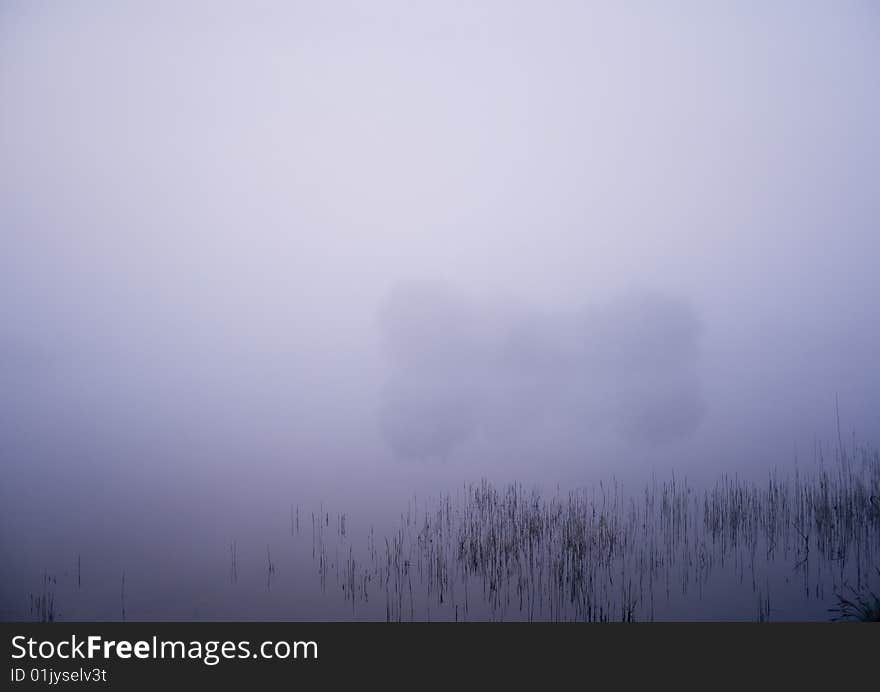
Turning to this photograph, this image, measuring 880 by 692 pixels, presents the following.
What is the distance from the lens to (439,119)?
5859 millimetres

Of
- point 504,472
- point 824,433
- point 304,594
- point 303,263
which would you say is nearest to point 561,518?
point 504,472

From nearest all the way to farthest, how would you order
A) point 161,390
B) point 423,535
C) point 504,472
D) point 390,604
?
1. point 390,604
2. point 423,535
3. point 504,472
4. point 161,390

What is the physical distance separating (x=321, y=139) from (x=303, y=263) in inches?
42.7
